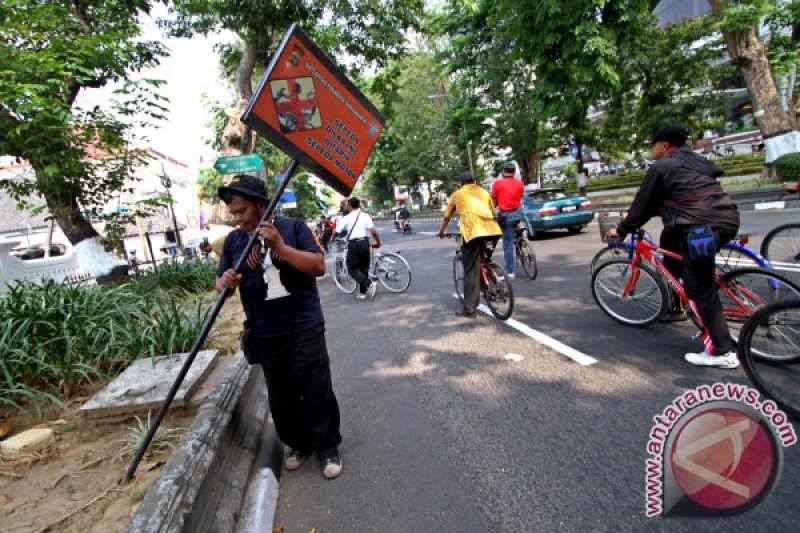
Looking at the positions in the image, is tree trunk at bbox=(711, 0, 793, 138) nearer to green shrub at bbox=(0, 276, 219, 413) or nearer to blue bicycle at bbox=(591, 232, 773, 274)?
blue bicycle at bbox=(591, 232, 773, 274)

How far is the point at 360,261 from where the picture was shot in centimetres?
774

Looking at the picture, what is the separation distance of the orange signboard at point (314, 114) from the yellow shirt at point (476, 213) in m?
2.90

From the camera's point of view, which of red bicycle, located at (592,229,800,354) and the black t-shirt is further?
red bicycle, located at (592,229,800,354)

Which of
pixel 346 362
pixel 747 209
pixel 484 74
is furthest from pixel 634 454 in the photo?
pixel 484 74

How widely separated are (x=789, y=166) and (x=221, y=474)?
51.5ft

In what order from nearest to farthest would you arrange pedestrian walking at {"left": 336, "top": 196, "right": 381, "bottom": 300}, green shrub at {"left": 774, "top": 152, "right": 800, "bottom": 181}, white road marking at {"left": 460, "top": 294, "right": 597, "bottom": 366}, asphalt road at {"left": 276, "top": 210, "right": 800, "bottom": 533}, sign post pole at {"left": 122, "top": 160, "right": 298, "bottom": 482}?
asphalt road at {"left": 276, "top": 210, "right": 800, "bottom": 533} → sign post pole at {"left": 122, "top": 160, "right": 298, "bottom": 482} → white road marking at {"left": 460, "top": 294, "right": 597, "bottom": 366} → pedestrian walking at {"left": 336, "top": 196, "right": 381, "bottom": 300} → green shrub at {"left": 774, "top": 152, "right": 800, "bottom": 181}

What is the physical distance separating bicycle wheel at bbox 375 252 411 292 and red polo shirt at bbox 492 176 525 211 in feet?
6.74

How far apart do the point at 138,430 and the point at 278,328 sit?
1202mm

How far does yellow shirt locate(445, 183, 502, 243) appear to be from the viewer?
527 cm

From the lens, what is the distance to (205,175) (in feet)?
90.8

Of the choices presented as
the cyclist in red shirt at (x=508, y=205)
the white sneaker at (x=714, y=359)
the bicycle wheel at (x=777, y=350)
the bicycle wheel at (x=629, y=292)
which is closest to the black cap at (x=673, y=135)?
the bicycle wheel at (x=629, y=292)

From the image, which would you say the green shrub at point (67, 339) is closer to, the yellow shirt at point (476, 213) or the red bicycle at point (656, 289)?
the yellow shirt at point (476, 213)

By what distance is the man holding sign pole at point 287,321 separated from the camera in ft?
8.53

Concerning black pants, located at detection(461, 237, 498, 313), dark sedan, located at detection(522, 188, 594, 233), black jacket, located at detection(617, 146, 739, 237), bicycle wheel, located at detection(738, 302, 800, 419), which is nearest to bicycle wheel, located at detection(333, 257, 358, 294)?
black pants, located at detection(461, 237, 498, 313)
